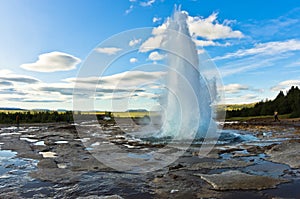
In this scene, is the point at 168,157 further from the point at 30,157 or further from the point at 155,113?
the point at 155,113

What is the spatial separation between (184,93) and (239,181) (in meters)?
17.7

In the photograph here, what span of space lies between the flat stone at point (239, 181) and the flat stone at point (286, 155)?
2949 mm

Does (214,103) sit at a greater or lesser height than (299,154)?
greater

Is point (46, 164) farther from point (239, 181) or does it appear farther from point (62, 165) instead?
point (239, 181)

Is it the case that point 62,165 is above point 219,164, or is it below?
below

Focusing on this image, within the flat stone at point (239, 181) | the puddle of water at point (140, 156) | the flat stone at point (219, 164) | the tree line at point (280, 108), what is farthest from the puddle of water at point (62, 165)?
the tree line at point (280, 108)

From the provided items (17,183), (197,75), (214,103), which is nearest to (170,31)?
(197,75)

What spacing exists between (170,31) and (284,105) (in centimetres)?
4984

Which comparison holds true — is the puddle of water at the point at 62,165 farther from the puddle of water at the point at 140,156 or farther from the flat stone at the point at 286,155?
the flat stone at the point at 286,155

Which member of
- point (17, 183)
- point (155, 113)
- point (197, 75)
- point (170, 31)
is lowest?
point (17, 183)

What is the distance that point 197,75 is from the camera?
89.1 feet

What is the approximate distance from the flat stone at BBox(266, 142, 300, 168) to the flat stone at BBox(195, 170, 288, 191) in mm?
2949

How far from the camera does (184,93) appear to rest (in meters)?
26.6

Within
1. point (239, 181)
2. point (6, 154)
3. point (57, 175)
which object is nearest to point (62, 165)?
point (57, 175)
